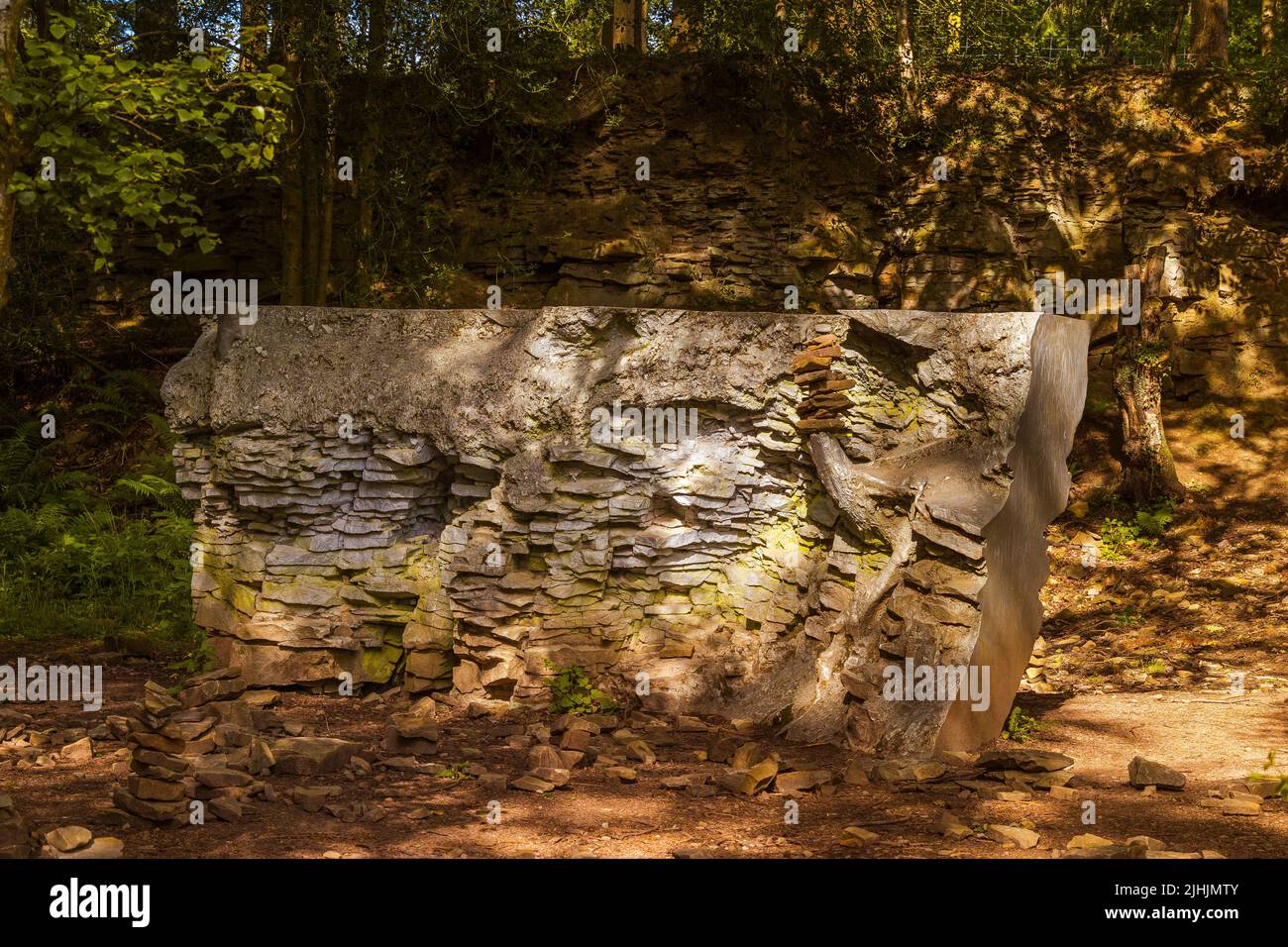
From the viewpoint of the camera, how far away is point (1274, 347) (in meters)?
13.4

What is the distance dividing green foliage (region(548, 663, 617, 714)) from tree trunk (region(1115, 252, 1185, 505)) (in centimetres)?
776

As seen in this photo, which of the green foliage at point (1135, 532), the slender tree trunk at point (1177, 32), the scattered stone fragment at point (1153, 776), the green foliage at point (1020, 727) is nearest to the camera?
the scattered stone fragment at point (1153, 776)

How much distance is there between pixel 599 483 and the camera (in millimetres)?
8039

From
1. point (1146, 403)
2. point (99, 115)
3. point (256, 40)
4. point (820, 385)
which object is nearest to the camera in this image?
point (99, 115)

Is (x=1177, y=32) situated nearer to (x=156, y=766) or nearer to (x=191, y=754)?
(x=191, y=754)

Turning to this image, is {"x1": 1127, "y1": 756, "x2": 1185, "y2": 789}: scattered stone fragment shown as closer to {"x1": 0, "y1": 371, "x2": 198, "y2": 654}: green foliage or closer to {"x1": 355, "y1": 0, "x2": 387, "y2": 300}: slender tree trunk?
{"x1": 0, "y1": 371, "x2": 198, "y2": 654}: green foliage

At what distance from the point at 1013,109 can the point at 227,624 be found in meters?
12.2

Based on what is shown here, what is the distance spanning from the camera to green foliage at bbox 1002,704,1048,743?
7.17 metres

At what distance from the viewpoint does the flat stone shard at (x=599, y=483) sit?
24.2 feet

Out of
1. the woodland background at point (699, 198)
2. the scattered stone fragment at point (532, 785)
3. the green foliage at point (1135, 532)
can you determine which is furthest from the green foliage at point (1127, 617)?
the scattered stone fragment at point (532, 785)

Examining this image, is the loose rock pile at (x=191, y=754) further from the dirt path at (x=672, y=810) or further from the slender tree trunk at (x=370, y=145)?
the slender tree trunk at (x=370, y=145)

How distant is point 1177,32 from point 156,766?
16610 mm

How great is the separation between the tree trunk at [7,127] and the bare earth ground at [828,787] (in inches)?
136

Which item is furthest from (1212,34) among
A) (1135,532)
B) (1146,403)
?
(1135,532)
